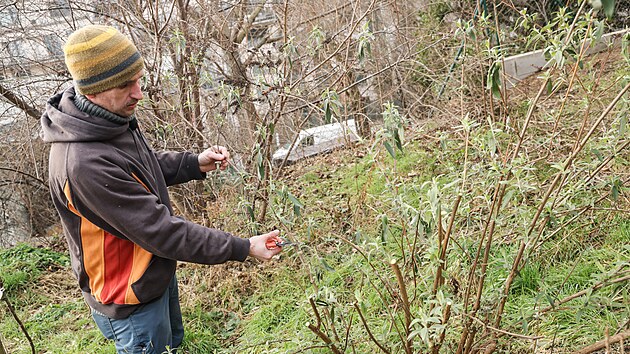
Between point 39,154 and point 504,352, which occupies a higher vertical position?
point 39,154

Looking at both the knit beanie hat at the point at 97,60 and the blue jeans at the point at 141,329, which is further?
the blue jeans at the point at 141,329

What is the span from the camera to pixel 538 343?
260cm

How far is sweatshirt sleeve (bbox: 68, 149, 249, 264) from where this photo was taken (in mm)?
2213

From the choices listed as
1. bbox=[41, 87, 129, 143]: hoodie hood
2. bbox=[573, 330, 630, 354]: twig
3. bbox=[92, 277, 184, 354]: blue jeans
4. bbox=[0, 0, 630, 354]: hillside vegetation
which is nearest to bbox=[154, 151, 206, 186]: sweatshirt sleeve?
bbox=[0, 0, 630, 354]: hillside vegetation

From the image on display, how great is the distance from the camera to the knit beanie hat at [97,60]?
7.50 ft

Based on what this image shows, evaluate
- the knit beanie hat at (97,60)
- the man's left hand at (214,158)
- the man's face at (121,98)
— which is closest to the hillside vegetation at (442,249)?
the man's left hand at (214,158)

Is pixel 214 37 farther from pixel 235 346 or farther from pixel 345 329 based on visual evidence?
pixel 345 329

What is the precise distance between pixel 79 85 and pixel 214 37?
11.3 feet

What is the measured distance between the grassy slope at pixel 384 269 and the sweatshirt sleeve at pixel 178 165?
598 millimetres

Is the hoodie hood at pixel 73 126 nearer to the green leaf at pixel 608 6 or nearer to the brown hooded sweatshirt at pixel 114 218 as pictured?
the brown hooded sweatshirt at pixel 114 218

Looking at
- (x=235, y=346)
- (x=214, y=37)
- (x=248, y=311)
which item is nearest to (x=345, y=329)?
(x=235, y=346)

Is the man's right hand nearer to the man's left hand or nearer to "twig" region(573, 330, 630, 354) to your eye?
the man's left hand

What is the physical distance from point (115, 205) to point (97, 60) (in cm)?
64

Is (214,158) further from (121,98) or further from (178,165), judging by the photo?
(121,98)
